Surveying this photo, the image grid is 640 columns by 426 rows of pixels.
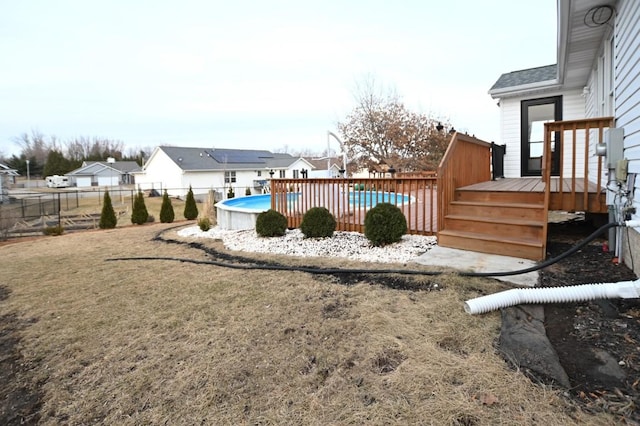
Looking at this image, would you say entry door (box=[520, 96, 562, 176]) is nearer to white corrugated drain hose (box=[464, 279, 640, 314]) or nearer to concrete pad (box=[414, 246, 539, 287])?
concrete pad (box=[414, 246, 539, 287])

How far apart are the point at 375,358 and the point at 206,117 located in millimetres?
38565

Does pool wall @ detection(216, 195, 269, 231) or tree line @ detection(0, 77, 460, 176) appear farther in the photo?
tree line @ detection(0, 77, 460, 176)

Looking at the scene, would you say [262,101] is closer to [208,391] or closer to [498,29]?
[498,29]

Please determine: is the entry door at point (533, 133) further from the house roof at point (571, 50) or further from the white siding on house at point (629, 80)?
the white siding on house at point (629, 80)

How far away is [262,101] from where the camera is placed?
2559 centimetres

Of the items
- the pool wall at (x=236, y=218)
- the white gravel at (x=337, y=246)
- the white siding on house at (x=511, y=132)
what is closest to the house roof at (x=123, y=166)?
the pool wall at (x=236, y=218)

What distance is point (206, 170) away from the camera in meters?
30.8

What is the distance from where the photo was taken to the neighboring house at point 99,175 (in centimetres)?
4707

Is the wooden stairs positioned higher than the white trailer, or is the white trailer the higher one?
the white trailer

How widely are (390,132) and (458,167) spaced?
1516 cm

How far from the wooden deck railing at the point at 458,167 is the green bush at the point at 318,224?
6.34 feet

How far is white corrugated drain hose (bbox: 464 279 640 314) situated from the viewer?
8.73 ft

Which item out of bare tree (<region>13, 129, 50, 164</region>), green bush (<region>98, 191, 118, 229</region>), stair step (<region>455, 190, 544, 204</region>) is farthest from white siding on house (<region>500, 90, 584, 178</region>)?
bare tree (<region>13, 129, 50, 164</region>)

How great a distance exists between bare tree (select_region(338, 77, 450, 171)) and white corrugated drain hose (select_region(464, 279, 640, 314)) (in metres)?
18.1
